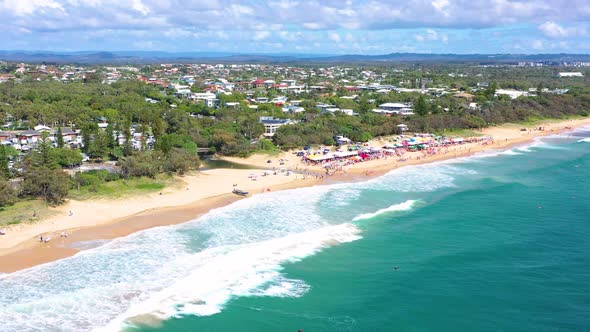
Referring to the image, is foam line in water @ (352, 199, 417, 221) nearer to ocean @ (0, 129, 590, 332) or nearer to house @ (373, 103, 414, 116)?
ocean @ (0, 129, 590, 332)

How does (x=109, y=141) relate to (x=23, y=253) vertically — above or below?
above

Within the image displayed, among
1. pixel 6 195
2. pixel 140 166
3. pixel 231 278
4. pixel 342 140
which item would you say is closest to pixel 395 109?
pixel 342 140

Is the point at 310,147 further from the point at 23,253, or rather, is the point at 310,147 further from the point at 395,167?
the point at 23,253

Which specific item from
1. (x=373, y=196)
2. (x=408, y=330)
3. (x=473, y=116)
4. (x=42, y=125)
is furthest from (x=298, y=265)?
(x=473, y=116)

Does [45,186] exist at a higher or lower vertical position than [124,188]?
higher

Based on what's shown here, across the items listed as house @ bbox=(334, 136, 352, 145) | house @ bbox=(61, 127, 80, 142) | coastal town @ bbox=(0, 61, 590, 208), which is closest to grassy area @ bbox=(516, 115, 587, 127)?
coastal town @ bbox=(0, 61, 590, 208)

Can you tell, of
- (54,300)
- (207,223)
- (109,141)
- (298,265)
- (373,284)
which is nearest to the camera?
(54,300)

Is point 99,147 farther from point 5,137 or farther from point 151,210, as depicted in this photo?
point 151,210
